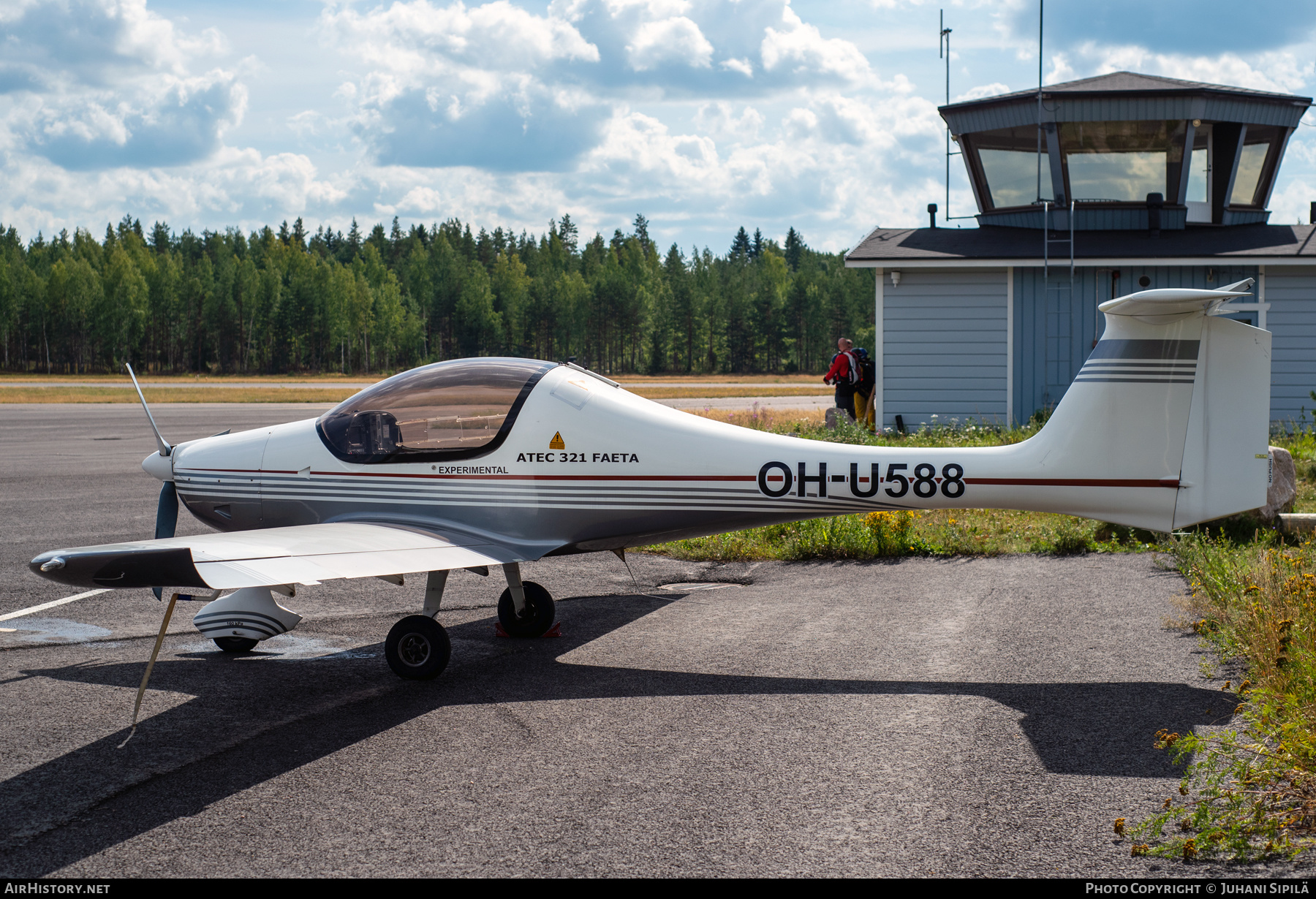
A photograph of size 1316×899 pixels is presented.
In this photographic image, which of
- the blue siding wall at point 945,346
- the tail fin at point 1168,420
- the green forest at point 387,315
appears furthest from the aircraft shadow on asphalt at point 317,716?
the green forest at point 387,315

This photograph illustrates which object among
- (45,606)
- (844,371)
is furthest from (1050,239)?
(45,606)

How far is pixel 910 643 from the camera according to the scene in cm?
732

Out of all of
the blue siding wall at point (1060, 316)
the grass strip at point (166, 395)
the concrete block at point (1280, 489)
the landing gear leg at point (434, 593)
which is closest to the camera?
the landing gear leg at point (434, 593)

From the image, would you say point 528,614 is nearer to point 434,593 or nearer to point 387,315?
point 434,593

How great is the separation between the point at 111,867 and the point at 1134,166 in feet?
70.4

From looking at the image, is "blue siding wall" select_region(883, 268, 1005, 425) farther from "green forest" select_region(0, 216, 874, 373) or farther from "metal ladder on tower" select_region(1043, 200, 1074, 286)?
"green forest" select_region(0, 216, 874, 373)

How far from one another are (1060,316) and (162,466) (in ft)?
53.1

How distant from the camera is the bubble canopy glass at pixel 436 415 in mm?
7508

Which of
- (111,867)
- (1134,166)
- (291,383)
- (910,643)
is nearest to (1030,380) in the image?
(1134,166)

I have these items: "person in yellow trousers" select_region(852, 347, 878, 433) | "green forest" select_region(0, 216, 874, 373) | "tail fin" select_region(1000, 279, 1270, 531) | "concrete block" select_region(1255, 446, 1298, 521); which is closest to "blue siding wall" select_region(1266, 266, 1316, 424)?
"person in yellow trousers" select_region(852, 347, 878, 433)

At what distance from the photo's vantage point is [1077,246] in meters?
19.5

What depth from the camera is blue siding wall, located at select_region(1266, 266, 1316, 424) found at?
18.5 meters

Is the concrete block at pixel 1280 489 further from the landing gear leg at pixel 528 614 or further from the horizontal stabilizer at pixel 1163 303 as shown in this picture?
the landing gear leg at pixel 528 614

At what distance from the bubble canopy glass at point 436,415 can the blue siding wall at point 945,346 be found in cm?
1329
